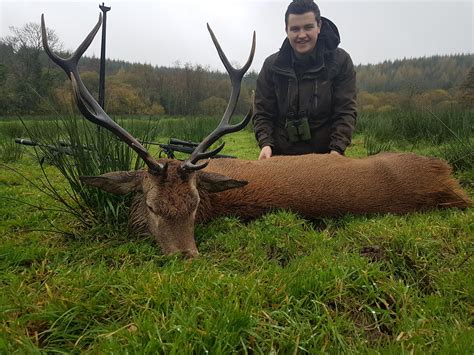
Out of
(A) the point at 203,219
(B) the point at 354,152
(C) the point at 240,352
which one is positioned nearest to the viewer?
(C) the point at 240,352

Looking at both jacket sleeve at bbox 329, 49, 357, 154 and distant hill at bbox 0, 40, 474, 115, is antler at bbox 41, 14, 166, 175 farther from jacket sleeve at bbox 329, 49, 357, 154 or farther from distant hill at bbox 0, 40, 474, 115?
jacket sleeve at bbox 329, 49, 357, 154

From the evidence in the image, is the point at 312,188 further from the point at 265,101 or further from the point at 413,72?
the point at 413,72

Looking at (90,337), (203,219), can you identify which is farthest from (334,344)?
(203,219)

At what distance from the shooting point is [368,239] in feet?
9.15

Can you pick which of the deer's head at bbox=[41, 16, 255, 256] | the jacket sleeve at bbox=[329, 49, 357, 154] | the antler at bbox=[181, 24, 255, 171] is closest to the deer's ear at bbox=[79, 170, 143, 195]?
the deer's head at bbox=[41, 16, 255, 256]

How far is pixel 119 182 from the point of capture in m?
3.19

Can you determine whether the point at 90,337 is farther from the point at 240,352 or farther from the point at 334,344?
the point at 334,344

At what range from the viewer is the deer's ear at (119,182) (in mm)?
3069

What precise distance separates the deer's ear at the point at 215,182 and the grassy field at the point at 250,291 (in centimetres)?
41

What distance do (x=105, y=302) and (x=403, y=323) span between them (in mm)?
1502

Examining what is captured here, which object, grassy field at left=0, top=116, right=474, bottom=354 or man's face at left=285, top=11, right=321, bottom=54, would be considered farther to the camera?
man's face at left=285, top=11, right=321, bottom=54

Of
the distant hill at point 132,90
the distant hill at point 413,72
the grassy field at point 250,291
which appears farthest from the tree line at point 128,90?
the distant hill at point 413,72

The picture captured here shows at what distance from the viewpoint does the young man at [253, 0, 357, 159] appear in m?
5.37

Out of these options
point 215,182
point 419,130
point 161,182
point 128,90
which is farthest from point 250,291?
point 419,130
